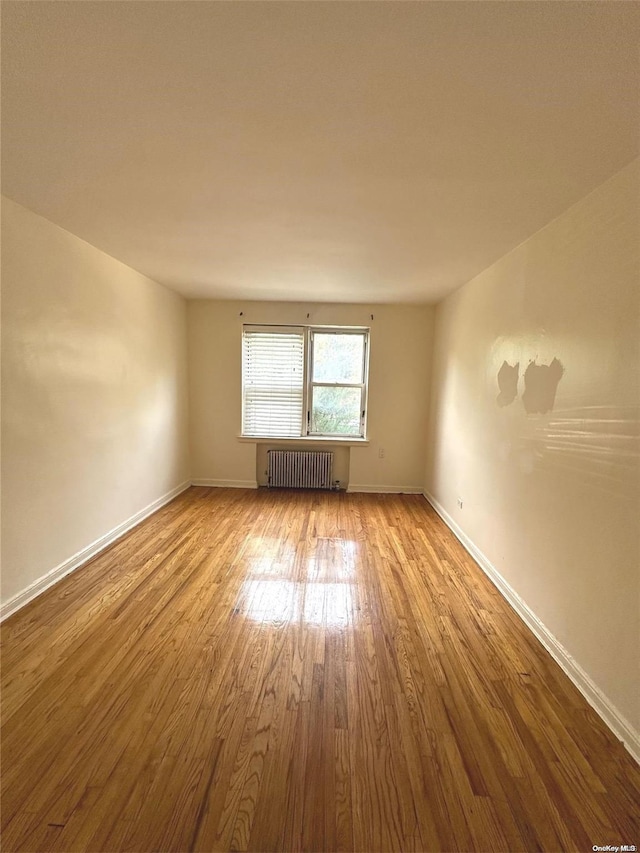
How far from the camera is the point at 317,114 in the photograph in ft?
4.58

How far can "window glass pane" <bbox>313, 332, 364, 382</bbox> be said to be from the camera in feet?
16.4

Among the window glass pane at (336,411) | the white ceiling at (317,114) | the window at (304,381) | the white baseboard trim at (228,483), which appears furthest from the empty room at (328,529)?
the window glass pane at (336,411)

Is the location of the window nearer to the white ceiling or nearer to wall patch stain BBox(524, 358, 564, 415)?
the white ceiling

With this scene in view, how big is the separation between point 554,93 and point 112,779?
2788mm

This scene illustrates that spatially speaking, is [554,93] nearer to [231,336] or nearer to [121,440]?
[121,440]

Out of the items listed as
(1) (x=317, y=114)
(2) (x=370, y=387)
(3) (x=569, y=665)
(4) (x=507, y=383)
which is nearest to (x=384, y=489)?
(2) (x=370, y=387)

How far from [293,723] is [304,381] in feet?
12.8

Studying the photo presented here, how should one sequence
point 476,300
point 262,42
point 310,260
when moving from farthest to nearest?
point 476,300 < point 310,260 < point 262,42

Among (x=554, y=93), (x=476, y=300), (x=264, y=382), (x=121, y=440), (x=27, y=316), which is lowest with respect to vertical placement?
(x=121, y=440)

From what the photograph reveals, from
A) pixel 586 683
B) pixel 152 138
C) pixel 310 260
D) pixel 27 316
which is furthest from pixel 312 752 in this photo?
pixel 310 260

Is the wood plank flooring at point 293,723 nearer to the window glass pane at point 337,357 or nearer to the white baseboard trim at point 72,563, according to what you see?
the white baseboard trim at point 72,563

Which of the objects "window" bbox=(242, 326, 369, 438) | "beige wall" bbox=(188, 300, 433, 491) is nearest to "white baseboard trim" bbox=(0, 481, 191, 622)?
"beige wall" bbox=(188, 300, 433, 491)

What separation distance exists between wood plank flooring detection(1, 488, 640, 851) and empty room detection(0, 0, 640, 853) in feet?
0.04

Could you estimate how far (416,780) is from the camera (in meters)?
1.36
